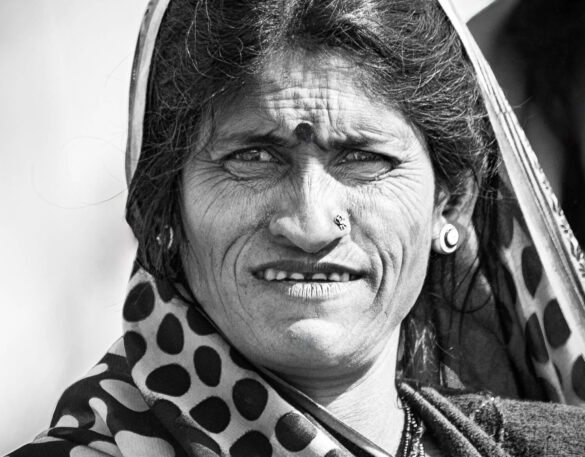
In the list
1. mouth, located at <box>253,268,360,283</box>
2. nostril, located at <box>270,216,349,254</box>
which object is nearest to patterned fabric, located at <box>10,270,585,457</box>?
mouth, located at <box>253,268,360,283</box>

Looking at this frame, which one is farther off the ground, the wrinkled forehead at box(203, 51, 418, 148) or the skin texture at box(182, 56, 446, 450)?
the wrinkled forehead at box(203, 51, 418, 148)

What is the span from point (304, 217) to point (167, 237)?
0.44 meters

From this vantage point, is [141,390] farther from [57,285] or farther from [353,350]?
[57,285]

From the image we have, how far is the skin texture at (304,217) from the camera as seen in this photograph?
2.45 m

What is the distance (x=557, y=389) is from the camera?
3092 millimetres

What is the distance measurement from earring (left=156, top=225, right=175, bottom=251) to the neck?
0.44 meters

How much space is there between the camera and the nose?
2.41 m

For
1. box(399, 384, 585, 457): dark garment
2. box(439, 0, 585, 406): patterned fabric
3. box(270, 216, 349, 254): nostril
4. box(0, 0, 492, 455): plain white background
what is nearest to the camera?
box(270, 216, 349, 254): nostril

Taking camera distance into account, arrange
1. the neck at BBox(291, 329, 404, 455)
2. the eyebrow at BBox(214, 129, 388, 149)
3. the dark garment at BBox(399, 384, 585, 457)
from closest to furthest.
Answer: the eyebrow at BBox(214, 129, 388, 149), the neck at BBox(291, 329, 404, 455), the dark garment at BBox(399, 384, 585, 457)

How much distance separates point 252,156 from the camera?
2.55m

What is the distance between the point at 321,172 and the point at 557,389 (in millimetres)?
1038

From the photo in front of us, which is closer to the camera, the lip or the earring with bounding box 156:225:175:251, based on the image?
the lip

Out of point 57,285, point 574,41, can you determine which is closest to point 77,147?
point 57,285

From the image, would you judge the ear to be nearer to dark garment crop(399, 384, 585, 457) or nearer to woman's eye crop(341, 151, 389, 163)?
woman's eye crop(341, 151, 389, 163)
